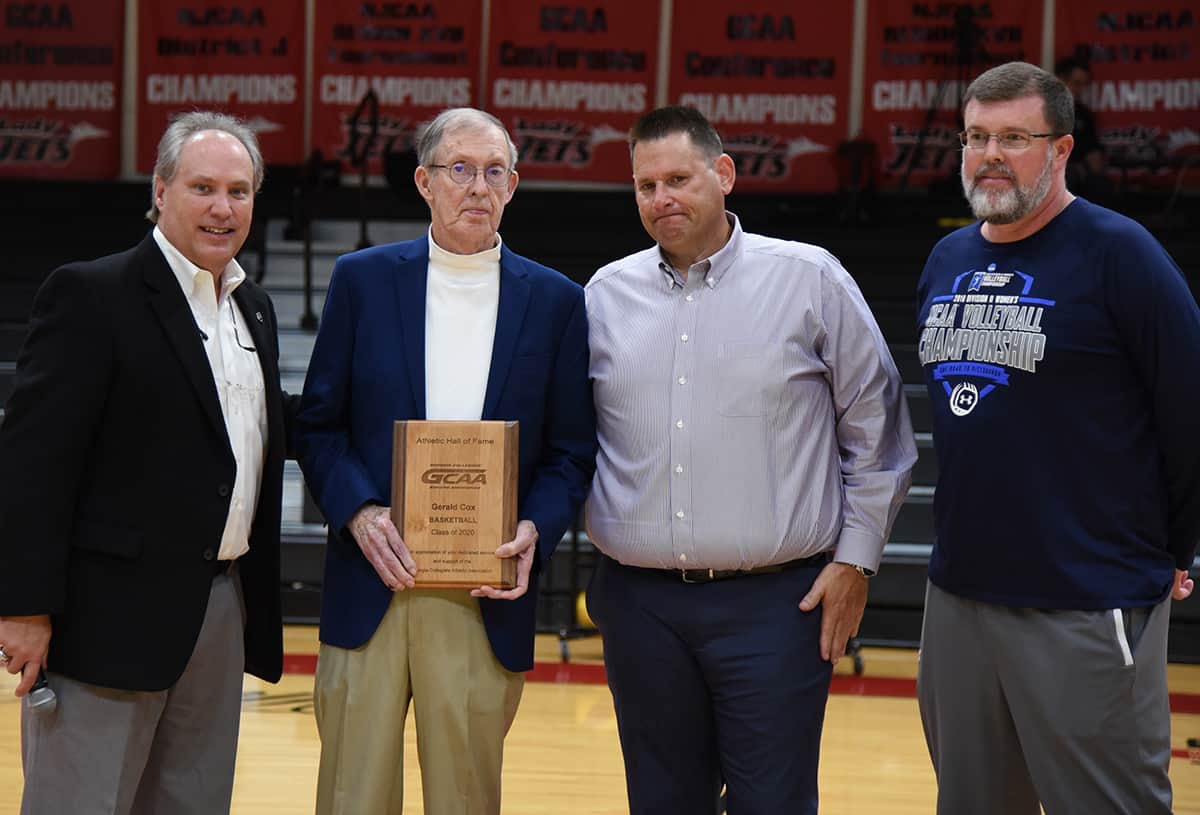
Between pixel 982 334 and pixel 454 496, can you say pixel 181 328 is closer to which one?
pixel 454 496

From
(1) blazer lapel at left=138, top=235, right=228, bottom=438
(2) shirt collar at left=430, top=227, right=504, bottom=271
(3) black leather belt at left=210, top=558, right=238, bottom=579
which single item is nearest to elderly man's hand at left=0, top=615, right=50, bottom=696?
(3) black leather belt at left=210, top=558, right=238, bottom=579

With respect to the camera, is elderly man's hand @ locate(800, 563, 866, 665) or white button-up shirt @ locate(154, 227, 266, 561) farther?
elderly man's hand @ locate(800, 563, 866, 665)

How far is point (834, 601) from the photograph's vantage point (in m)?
2.71

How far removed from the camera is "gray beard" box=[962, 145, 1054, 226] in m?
2.54

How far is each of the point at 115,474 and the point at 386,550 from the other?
1.59ft

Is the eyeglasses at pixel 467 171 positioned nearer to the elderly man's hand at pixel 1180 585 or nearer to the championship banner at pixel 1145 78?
the elderly man's hand at pixel 1180 585

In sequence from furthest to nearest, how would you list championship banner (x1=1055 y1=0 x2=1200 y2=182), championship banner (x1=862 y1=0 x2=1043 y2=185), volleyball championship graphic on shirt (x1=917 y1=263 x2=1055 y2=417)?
championship banner (x1=862 y1=0 x2=1043 y2=185) → championship banner (x1=1055 y1=0 x2=1200 y2=182) → volleyball championship graphic on shirt (x1=917 y1=263 x2=1055 y2=417)

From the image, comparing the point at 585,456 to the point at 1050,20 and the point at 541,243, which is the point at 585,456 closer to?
the point at 541,243

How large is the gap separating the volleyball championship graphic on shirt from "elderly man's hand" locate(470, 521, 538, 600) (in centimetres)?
81

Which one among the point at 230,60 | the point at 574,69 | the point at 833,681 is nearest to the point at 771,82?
the point at 574,69

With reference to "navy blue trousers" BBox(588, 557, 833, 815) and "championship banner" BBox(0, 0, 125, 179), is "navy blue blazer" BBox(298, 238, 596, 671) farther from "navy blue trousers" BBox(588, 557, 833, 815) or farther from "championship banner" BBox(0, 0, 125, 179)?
"championship banner" BBox(0, 0, 125, 179)

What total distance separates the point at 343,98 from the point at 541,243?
237 centimetres

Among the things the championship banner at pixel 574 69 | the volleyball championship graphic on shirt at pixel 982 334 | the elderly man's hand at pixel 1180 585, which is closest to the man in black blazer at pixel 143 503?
the volleyball championship graphic on shirt at pixel 982 334

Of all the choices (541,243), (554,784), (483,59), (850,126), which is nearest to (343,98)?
(483,59)
